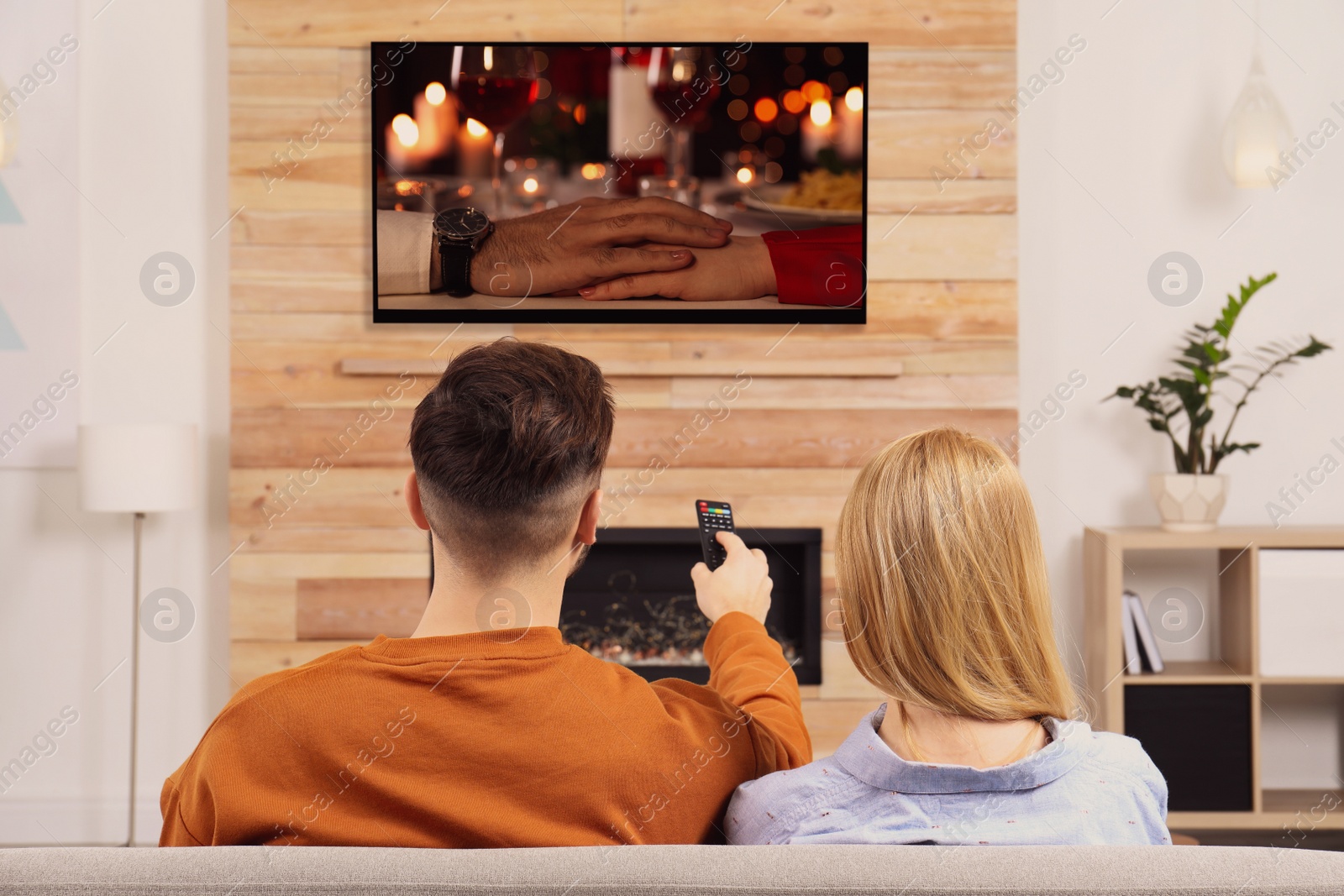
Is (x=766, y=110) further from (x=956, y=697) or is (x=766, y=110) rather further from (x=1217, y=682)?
(x=956, y=697)

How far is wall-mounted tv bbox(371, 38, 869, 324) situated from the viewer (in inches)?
112

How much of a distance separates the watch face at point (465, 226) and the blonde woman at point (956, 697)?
7.07 feet

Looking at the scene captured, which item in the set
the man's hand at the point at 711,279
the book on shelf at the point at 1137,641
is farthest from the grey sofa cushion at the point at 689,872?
the man's hand at the point at 711,279

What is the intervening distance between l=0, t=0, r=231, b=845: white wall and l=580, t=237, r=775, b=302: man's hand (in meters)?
1.16

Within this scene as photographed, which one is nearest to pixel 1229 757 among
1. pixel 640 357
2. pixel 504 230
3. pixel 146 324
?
pixel 640 357

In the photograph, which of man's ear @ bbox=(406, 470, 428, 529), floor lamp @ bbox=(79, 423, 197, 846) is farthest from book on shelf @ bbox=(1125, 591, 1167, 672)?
floor lamp @ bbox=(79, 423, 197, 846)

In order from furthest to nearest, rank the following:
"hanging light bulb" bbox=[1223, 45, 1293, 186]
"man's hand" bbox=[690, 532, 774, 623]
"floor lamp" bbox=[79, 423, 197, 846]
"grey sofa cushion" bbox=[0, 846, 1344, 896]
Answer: "hanging light bulb" bbox=[1223, 45, 1293, 186] → "floor lamp" bbox=[79, 423, 197, 846] → "man's hand" bbox=[690, 532, 774, 623] → "grey sofa cushion" bbox=[0, 846, 1344, 896]

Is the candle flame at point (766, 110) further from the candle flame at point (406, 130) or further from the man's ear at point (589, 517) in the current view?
the man's ear at point (589, 517)

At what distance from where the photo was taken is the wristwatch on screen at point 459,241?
284cm

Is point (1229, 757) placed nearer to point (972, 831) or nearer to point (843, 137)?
point (843, 137)

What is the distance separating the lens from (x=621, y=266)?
9.39ft

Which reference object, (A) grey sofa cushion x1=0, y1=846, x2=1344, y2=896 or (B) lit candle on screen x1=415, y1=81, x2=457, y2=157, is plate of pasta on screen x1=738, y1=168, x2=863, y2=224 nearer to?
(B) lit candle on screen x1=415, y1=81, x2=457, y2=157

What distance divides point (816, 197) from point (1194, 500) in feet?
4.33

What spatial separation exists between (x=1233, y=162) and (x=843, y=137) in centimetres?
110
